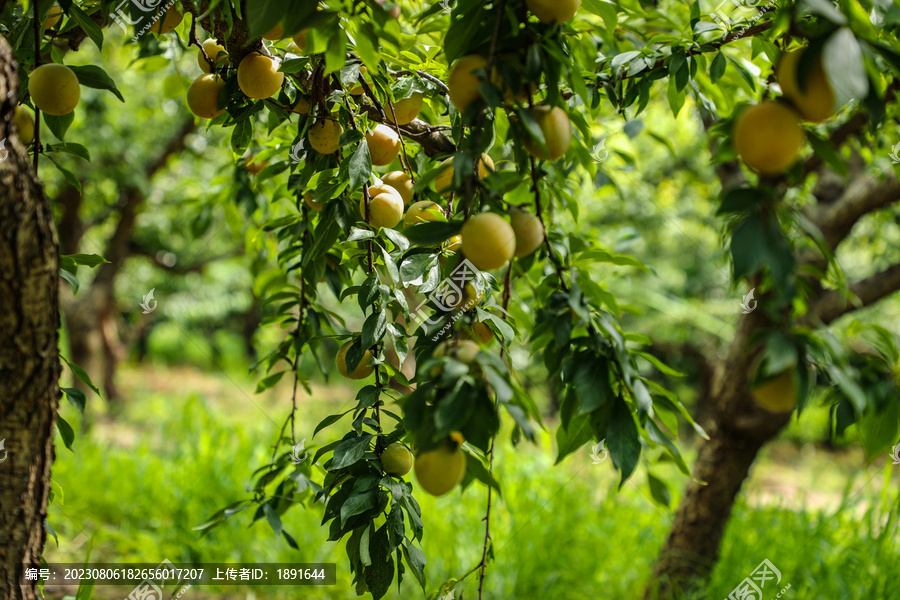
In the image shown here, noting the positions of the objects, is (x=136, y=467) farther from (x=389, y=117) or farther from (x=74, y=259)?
(x=389, y=117)

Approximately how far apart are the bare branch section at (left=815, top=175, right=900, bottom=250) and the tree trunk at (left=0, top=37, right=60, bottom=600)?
1779mm

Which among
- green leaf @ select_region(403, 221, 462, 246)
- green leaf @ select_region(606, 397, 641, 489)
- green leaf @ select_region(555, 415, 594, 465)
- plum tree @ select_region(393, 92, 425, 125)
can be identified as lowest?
green leaf @ select_region(555, 415, 594, 465)

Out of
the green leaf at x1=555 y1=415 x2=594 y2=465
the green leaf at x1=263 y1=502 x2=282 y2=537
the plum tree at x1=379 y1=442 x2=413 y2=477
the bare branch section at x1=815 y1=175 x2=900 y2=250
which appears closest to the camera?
the green leaf at x1=555 y1=415 x2=594 y2=465

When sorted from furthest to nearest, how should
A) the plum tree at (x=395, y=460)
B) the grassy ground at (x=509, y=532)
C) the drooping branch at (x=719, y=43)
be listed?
the grassy ground at (x=509, y=532) → the drooping branch at (x=719, y=43) → the plum tree at (x=395, y=460)

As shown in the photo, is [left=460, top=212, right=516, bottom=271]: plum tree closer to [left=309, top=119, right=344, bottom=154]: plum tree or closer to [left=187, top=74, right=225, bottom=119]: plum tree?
[left=309, top=119, right=344, bottom=154]: plum tree

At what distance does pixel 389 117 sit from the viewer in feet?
2.87

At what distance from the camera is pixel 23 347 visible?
0.58 metres

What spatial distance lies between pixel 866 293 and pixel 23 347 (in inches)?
72.3

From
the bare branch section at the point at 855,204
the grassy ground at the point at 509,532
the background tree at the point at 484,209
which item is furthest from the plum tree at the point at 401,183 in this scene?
the bare branch section at the point at 855,204

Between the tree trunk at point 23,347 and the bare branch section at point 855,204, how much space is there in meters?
1.78

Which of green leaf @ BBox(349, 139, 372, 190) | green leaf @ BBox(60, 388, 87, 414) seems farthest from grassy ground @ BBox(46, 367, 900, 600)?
green leaf @ BBox(349, 139, 372, 190)

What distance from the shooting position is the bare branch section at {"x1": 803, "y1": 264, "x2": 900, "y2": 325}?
1.59 m

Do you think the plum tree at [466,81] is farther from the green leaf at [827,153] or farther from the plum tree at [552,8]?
the green leaf at [827,153]

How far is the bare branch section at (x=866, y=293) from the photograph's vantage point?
159 centimetres
